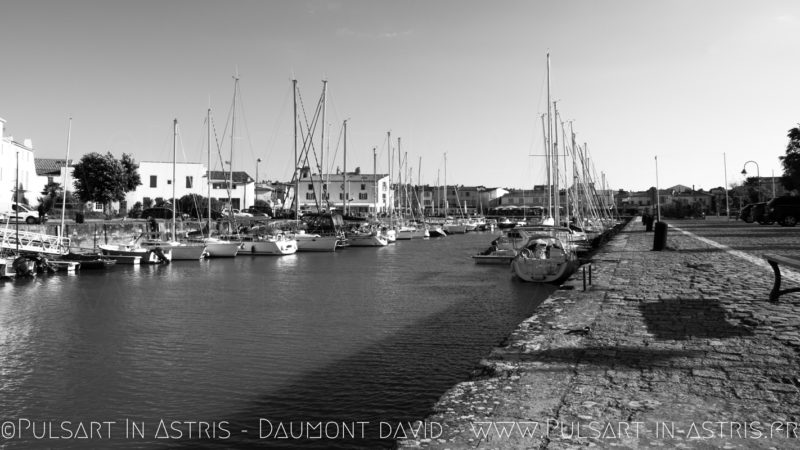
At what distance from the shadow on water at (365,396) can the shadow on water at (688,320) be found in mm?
3192

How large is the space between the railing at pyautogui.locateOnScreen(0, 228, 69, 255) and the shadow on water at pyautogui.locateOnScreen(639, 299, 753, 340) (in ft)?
110

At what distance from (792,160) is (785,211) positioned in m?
10.3

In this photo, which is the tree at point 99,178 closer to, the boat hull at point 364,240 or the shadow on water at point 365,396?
the boat hull at point 364,240

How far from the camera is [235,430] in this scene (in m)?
8.17

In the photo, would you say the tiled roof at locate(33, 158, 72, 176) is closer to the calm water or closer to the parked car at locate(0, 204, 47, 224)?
the parked car at locate(0, 204, 47, 224)

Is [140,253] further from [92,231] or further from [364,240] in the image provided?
[364,240]

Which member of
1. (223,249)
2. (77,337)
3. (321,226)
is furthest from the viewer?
(321,226)

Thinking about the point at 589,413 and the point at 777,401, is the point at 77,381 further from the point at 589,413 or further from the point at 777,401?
the point at 777,401

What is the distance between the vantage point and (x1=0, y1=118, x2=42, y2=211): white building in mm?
49312

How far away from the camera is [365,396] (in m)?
9.45

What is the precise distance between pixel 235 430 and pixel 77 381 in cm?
463

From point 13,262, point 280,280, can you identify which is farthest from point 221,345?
point 13,262

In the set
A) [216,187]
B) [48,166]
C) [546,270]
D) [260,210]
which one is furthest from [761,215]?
[48,166]

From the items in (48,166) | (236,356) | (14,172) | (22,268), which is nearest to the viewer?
(236,356)
